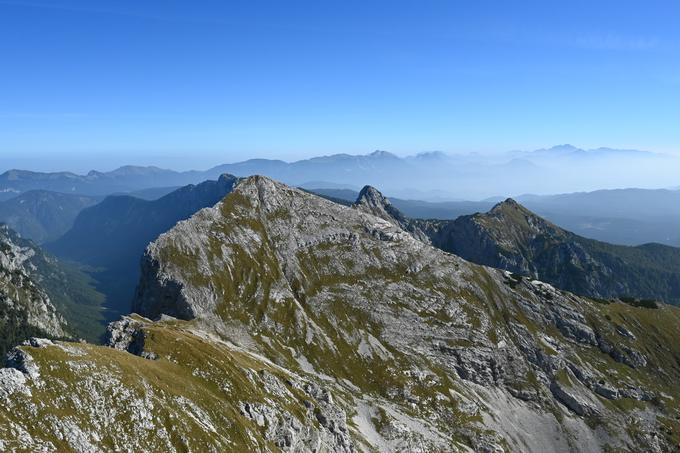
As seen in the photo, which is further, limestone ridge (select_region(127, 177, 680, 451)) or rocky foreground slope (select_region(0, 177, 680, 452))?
limestone ridge (select_region(127, 177, 680, 451))

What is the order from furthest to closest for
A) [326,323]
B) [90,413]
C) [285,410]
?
[326,323], [285,410], [90,413]

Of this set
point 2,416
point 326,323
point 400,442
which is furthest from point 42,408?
point 326,323

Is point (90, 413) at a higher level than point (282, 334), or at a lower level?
higher

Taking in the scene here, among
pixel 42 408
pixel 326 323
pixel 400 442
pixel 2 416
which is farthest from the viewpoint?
pixel 326 323

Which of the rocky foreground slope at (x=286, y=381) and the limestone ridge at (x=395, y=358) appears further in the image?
the limestone ridge at (x=395, y=358)

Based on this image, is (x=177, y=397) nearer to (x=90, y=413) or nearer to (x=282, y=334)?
(x=90, y=413)

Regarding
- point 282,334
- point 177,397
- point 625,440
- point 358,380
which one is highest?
point 177,397

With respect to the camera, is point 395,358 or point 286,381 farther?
point 395,358

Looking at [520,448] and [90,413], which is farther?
[520,448]
